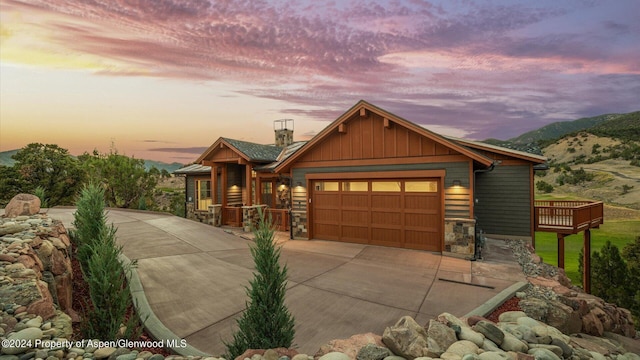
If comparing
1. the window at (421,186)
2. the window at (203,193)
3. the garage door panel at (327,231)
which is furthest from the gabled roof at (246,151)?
the window at (421,186)

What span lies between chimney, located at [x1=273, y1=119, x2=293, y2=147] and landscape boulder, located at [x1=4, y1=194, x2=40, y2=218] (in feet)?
48.9

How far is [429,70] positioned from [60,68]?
19.2 metres

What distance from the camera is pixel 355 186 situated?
10.7 m

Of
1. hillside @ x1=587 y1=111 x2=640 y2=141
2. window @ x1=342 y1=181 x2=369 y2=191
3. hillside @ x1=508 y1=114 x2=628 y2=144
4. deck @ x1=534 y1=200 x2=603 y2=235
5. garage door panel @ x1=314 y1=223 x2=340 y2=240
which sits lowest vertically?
garage door panel @ x1=314 y1=223 x2=340 y2=240

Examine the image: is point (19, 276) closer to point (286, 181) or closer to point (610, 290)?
point (286, 181)

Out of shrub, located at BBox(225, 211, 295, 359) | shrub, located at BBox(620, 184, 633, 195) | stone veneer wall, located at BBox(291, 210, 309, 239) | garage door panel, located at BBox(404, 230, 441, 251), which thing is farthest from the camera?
shrub, located at BBox(620, 184, 633, 195)

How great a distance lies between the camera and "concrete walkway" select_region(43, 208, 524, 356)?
4430mm

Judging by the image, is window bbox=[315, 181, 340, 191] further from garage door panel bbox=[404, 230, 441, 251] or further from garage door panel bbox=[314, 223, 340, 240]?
garage door panel bbox=[404, 230, 441, 251]

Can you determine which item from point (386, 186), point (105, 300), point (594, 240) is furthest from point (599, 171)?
point (105, 300)

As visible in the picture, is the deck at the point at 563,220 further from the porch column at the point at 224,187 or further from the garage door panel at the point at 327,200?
the porch column at the point at 224,187

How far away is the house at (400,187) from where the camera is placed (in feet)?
29.1

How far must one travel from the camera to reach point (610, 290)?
12.6 metres

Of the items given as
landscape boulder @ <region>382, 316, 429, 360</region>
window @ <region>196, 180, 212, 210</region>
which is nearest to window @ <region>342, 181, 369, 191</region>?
landscape boulder @ <region>382, 316, 429, 360</region>

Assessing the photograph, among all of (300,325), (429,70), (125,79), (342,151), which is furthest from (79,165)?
(429,70)
